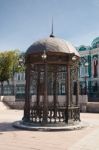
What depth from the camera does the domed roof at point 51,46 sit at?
14.5 meters

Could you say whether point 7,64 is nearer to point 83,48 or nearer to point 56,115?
point 83,48

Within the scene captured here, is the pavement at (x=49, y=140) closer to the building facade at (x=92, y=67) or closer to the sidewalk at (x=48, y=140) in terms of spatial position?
the sidewalk at (x=48, y=140)

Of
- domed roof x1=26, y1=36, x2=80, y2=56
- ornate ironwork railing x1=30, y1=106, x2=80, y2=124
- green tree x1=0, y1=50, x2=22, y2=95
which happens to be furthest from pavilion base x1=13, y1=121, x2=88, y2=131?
green tree x1=0, y1=50, x2=22, y2=95

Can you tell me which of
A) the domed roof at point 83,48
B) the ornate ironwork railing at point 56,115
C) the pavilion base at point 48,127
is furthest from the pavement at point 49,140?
the domed roof at point 83,48

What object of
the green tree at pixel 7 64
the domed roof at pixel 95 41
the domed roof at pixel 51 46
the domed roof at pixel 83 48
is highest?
the domed roof at pixel 95 41

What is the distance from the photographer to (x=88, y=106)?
1040 inches

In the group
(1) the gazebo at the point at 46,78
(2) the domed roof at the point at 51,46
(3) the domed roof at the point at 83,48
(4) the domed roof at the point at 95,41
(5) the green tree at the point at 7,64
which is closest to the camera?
(1) the gazebo at the point at 46,78

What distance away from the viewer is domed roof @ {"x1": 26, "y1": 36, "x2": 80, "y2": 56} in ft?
47.7

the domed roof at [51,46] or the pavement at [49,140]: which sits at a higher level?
the domed roof at [51,46]

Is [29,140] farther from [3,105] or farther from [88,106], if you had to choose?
[3,105]

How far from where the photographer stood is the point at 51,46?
1459 centimetres

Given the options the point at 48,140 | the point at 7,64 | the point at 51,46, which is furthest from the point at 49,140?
the point at 7,64

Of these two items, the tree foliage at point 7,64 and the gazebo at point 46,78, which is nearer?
the gazebo at point 46,78

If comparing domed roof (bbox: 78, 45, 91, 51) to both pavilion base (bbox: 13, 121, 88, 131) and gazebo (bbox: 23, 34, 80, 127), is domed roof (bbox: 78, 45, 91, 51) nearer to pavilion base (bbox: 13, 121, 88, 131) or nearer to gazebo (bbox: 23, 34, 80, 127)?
gazebo (bbox: 23, 34, 80, 127)
